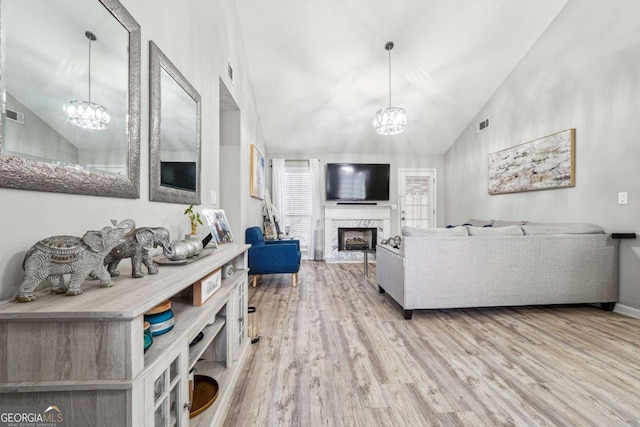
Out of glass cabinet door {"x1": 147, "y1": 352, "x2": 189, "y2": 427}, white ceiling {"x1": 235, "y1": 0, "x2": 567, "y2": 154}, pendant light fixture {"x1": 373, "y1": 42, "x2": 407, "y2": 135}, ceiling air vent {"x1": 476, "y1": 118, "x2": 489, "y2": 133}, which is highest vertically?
white ceiling {"x1": 235, "y1": 0, "x2": 567, "y2": 154}

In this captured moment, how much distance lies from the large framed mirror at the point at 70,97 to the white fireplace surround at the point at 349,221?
474 centimetres

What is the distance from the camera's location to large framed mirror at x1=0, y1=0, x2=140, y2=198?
770 mm

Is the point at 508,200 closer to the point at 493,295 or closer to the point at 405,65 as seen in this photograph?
the point at 493,295

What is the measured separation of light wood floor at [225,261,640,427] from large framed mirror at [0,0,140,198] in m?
1.31

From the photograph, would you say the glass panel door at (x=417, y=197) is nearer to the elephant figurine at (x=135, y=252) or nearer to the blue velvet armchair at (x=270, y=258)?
the blue velvet armchair at (x=270, y=258)

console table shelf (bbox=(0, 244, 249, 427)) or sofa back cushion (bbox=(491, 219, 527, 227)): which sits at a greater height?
sofa back cushion (bbox=(491, 219, 527, 227))

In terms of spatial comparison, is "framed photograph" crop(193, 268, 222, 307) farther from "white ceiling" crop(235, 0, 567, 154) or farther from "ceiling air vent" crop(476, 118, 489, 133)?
"ceiling air vent" crop(476, 118, 489, 133)

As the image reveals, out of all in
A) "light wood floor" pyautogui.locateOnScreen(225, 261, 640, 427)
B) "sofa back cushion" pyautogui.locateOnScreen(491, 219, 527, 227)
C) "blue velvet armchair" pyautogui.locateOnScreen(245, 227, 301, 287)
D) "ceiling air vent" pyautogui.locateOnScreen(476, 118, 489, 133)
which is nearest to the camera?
"light wood floor" pyautogui.locateOnScreen(225, 261, 640, 427)

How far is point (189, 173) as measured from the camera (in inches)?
74.0

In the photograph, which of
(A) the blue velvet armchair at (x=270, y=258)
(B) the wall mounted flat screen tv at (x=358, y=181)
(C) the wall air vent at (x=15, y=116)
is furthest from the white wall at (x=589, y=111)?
(C) the wall air vent at (x=15, y=116)

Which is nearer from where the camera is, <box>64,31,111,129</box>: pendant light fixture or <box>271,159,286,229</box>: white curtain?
<box>64,31,111,129</box>: pendant light fixture

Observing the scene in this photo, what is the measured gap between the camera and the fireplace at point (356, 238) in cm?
599

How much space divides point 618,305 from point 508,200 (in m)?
1.97

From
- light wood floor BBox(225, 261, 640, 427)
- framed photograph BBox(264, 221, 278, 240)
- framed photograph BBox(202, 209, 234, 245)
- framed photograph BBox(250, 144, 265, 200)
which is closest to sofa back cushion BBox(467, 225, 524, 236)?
light wood floor BBox(225, 261, 640, 427)
